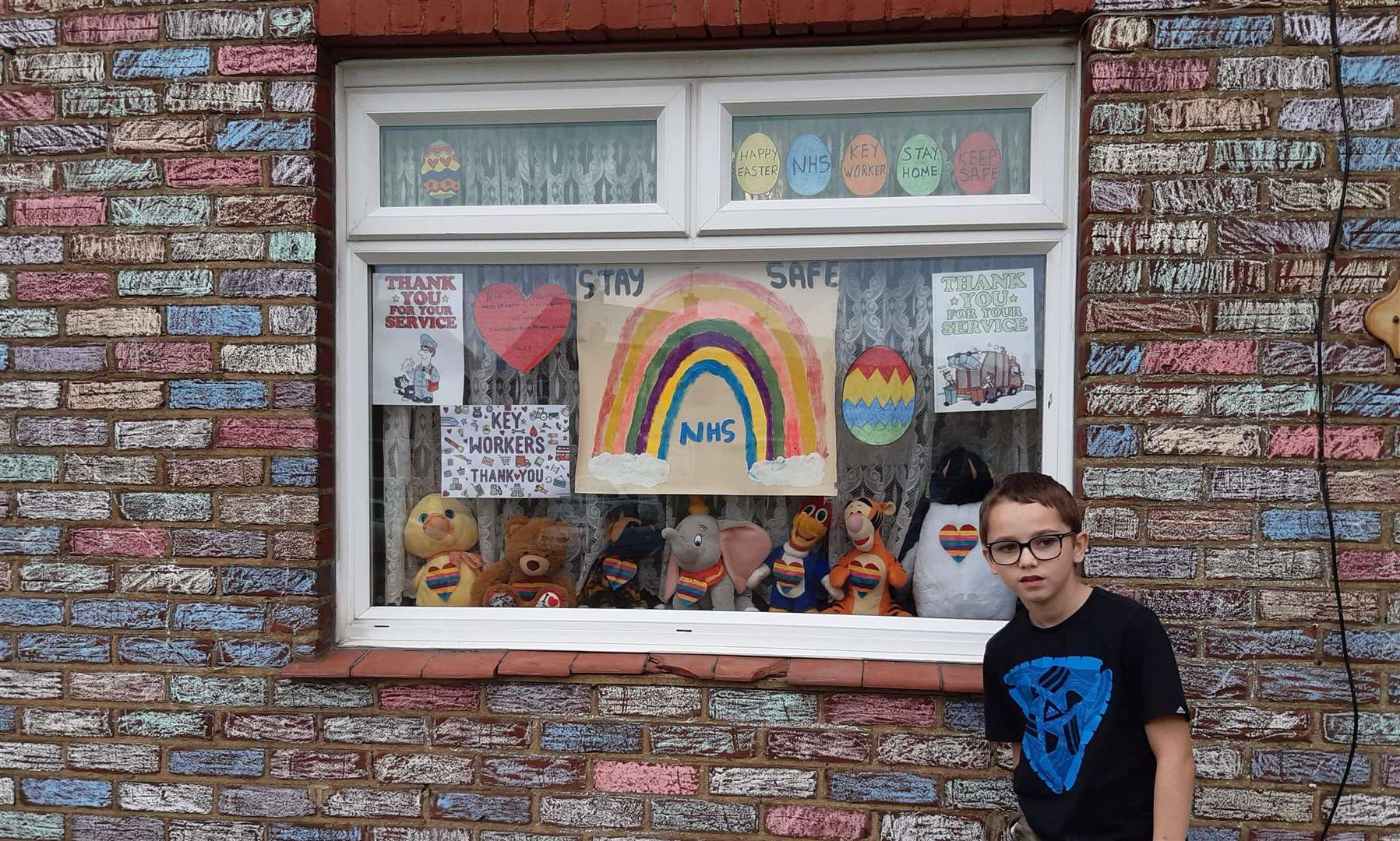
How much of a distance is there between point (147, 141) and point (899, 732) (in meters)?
2.86

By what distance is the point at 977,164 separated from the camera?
2664mm

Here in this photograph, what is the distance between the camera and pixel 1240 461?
2379 millimetres

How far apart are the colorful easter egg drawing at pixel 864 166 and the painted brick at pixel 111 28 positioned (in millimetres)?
2142

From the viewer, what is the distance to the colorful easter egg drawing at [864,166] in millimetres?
2703

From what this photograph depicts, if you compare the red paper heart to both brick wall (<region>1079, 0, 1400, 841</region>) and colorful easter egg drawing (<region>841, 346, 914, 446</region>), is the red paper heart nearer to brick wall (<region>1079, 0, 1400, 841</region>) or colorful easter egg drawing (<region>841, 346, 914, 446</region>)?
colorful easter egg drawing (<region>841, 346, 914, 446</region>)

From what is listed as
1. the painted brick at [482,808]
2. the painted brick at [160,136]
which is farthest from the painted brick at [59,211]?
the painted brick at [482,808]

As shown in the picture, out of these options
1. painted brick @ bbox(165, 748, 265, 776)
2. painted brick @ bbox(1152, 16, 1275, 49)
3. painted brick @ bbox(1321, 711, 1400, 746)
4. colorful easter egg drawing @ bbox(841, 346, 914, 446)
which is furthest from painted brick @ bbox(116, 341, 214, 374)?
painted brick @ bbox(1321, 711, 1400, 746)

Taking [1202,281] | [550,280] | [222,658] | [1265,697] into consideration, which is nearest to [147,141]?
[550,280]

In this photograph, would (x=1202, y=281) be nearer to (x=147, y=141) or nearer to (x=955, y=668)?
(x=955, y=668)

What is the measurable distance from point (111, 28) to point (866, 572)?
2.86 metres

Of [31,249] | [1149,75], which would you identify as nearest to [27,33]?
[31,249]

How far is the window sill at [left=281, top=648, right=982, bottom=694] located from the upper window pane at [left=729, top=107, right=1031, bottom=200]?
4.65 feet

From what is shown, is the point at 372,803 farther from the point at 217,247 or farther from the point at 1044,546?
the point at 1044,546

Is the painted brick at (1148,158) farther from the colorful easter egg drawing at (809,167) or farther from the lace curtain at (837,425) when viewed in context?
the colorful easter egg drawing at (809,167)
